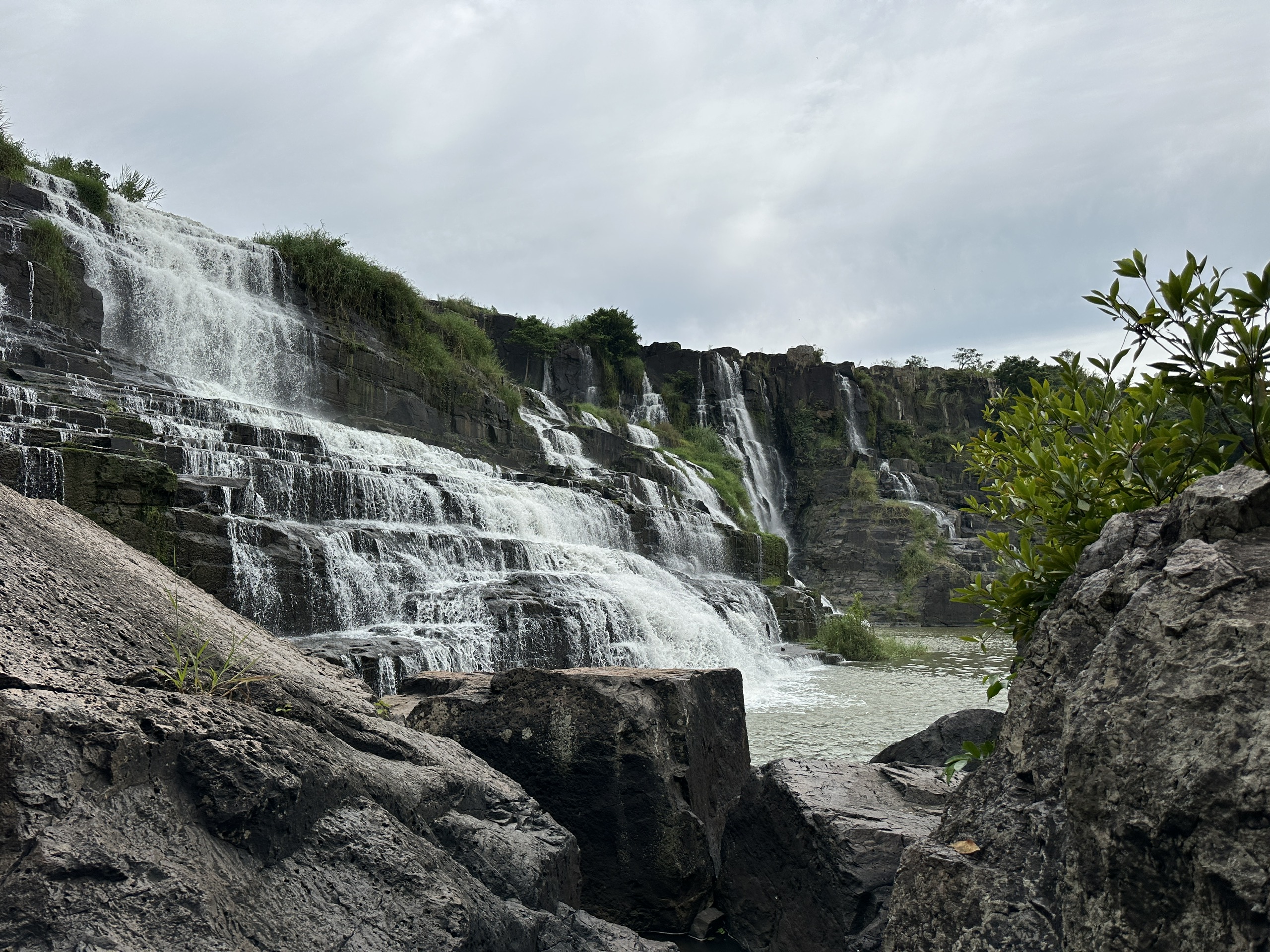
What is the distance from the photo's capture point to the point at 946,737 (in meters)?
5.16

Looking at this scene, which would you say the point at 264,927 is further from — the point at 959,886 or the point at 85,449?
the point at 85,449

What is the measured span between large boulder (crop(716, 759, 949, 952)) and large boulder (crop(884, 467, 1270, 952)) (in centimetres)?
135

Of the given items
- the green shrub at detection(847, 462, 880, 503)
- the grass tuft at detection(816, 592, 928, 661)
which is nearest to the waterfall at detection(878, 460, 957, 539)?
the green shrub at detection(847, 462, 880, 503)

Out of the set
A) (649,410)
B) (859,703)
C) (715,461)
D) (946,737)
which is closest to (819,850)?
(946,737)

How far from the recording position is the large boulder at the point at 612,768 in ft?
12.4

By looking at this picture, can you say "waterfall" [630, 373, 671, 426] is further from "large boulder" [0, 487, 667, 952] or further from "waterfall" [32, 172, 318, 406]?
"large boulder" [0, 487, 667, 952]

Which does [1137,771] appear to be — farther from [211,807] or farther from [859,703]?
[859,703]

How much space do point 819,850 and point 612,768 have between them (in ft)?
3.15

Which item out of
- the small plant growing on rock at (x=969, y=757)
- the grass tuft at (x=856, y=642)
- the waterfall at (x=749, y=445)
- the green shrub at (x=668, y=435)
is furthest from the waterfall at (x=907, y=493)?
the small plant growing on rock at (x=969, y=757)

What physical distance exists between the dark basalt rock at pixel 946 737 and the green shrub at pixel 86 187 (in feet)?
58.6

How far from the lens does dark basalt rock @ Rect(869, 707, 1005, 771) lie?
509 centimetres

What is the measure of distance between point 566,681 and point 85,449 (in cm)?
705

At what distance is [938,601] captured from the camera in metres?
26.0

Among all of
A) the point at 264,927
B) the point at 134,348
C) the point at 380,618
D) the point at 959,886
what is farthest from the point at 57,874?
the point at 134,348
